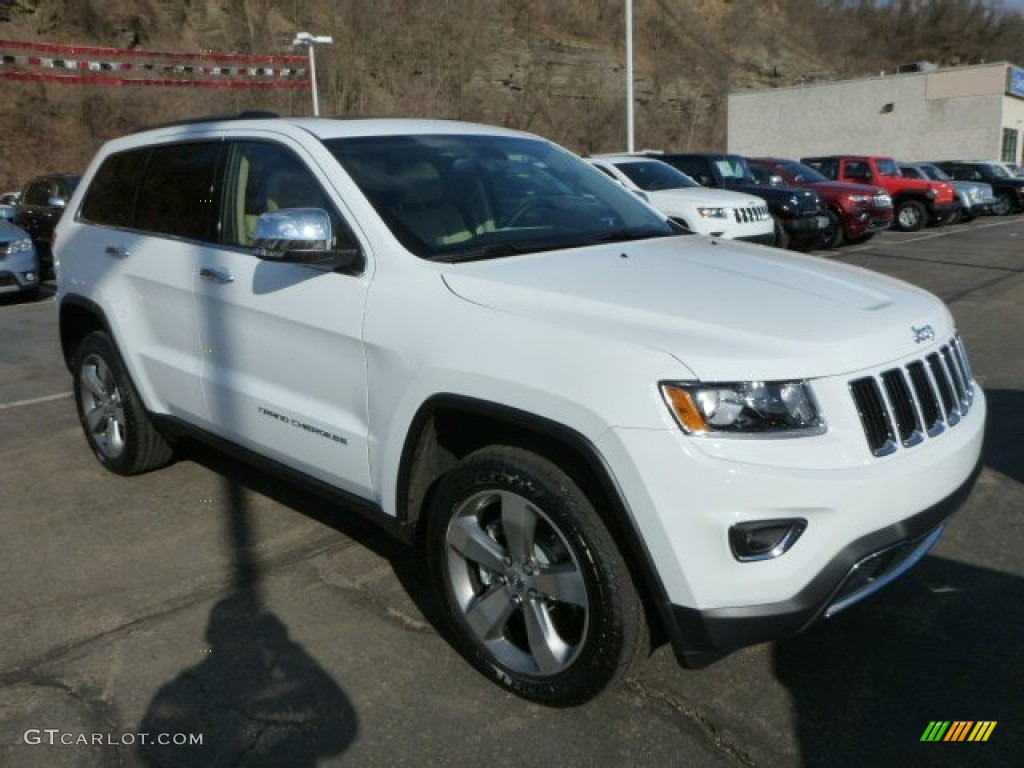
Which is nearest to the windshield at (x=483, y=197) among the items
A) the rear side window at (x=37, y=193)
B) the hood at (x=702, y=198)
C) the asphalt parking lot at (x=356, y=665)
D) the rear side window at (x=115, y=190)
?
the asphalt parking lot at (x=356, y=665)

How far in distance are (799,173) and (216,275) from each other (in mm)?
16177

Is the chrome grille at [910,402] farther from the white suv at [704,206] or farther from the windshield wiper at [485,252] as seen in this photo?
the white suv at [704,206]

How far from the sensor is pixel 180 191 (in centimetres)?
435

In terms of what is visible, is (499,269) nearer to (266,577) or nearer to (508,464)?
(508,464)

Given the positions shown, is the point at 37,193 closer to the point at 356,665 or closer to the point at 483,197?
the point at 483,197

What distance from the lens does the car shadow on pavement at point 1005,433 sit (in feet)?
16.1

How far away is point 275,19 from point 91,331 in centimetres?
3897

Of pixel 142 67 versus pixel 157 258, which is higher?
pixel 142 67

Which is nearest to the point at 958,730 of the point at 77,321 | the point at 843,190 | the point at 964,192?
the point at 77,321

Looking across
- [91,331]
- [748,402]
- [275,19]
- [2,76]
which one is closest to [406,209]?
[748,402]

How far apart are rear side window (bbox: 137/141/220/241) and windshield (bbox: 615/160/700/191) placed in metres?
9.37

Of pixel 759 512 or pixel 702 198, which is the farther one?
pixel 702 198

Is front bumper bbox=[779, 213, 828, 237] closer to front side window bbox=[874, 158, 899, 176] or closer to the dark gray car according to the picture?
front side window bbox=[874, 158, 899, 176]

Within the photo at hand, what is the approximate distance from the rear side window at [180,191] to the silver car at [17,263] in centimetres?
875
